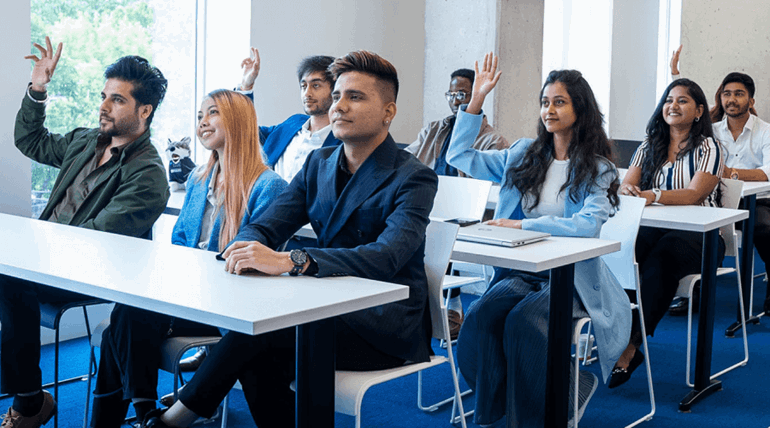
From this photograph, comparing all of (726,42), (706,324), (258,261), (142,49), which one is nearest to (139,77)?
(258,261)

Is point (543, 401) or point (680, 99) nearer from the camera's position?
point (543, 401)

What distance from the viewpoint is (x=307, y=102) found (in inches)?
158

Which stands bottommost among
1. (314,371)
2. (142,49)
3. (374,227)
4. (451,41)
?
(314,371)

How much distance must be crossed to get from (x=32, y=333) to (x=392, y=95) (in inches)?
54.2

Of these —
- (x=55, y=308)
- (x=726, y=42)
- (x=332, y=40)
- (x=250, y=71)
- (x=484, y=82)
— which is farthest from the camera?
(x=726, y=42)

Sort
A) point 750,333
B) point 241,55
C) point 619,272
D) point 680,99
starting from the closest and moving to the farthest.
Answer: point 619,272 → point 680,99 → point 750,333 → point 241,55

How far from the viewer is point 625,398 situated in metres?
3.47

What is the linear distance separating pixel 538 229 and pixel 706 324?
40.1 inches

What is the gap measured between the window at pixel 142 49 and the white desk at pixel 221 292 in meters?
2.35

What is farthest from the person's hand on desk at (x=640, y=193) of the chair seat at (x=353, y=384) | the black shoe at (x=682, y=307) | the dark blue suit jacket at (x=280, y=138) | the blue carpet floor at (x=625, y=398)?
the chair seat at (x=353, y=384)

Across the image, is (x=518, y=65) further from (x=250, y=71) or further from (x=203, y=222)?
(x=203, y=222)

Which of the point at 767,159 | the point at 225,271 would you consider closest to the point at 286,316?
the point at 225,271

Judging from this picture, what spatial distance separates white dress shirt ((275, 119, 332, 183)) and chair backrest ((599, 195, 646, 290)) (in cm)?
139

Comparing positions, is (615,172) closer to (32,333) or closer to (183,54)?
(32,333)
